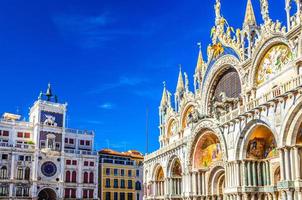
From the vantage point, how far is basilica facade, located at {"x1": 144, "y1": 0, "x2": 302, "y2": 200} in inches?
1077

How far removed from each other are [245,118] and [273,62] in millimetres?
4890

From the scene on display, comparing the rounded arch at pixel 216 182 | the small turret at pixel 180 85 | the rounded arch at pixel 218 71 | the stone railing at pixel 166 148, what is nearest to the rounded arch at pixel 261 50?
the rounded arch at pixel 218 71

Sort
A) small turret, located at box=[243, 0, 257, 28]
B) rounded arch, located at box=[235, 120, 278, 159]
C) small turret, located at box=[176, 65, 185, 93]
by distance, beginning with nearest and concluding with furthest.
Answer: rounded arch, located at box=[235, 120, 278, 159], small turret, located at box=[243, 0, 257, 28], small turret, located at box=[176, 65, 185, 93]

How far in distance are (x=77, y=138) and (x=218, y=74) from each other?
4232 cm

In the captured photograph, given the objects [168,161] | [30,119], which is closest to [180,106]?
[168,161]

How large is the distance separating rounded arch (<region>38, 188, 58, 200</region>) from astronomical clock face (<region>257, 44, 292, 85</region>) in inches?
1887

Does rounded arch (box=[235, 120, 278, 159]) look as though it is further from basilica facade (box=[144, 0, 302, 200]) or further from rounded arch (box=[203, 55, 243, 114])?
rounded arch (box=[203, 55, 243, 114])

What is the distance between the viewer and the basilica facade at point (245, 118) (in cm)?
2734

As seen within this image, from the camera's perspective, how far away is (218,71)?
136ft

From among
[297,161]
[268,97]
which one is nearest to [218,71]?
[268,97]

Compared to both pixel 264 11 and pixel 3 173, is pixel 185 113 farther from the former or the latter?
pixel 3 173

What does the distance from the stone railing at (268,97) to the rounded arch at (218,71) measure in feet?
13.7

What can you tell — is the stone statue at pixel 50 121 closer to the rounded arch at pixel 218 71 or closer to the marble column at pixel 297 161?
the rounded arch at pixel 218 71

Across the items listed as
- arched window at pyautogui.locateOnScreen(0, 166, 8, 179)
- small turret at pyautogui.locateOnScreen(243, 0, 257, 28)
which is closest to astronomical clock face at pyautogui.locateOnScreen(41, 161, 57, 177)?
arched window at pyautogui.locateOnScreen(0, 166, 8, 179)
